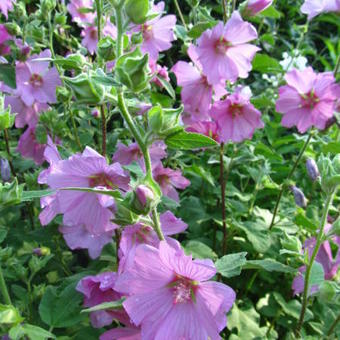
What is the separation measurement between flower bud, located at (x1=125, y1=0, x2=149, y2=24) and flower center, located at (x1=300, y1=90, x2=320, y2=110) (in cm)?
94

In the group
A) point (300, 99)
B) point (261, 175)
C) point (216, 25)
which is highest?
point (216, 25)

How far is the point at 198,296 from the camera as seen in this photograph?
898mm

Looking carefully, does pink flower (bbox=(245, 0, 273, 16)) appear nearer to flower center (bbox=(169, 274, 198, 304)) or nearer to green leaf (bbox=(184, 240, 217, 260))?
green leaf (bbox=(184, 240, 217, 260))

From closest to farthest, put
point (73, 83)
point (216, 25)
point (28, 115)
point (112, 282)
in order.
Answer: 1. point (73, 83)
2. point (112, 282)
3. point (216, 25)
4. point (28, 115)

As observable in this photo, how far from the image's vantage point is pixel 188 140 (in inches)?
33.3

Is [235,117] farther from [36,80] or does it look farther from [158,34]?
[36,80]

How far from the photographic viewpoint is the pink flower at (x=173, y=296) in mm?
828

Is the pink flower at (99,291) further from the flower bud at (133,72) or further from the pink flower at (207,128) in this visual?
the pink flower at (207,128)

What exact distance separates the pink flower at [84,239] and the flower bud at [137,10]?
60 centimetres

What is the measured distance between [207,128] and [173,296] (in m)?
0.71

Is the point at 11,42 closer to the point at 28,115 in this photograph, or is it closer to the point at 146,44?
the point at 28,115

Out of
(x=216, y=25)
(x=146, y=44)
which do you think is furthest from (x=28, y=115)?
(x=216, y=25)

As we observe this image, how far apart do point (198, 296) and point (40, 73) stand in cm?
111

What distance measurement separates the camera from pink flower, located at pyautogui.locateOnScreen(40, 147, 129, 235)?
97 cm
